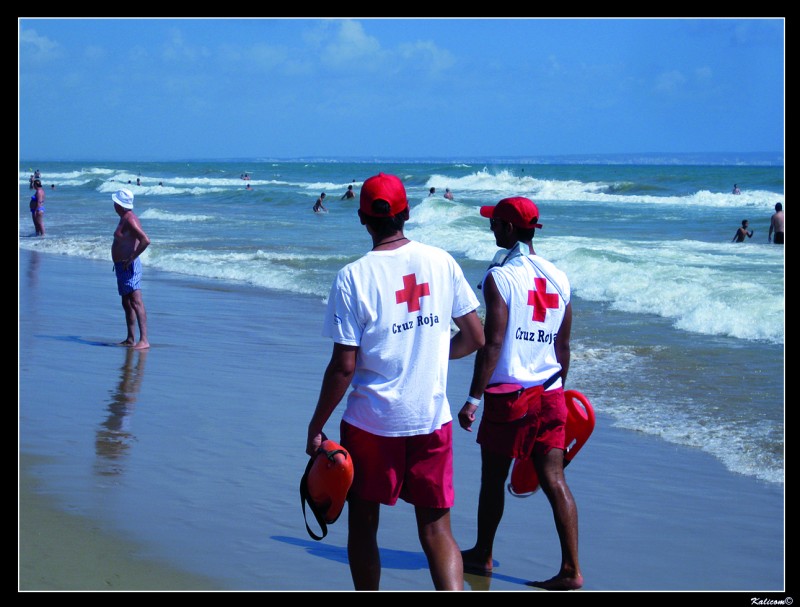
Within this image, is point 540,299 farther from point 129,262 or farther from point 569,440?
point 129,262

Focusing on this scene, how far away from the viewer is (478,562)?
4.26 m

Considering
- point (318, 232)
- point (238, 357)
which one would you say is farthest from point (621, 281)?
point (318, 232)

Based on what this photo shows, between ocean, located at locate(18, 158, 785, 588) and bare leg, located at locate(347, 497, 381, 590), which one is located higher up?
ocean, located at locate(18, 158, 785, 588)

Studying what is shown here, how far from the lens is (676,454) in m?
6.14

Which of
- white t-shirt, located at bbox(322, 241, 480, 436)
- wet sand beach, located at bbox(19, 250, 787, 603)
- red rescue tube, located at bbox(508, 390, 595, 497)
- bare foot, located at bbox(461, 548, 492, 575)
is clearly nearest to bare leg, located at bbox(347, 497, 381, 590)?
white t-shirt, located at bbox(322, 241, 480, 436)

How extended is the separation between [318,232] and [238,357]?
17.3 m

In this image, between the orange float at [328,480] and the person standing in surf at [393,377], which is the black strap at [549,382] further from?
the orange float at [328,480]

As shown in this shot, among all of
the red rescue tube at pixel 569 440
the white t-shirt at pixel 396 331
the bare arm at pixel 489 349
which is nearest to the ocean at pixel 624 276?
the red rescue tube at pixel 569 440

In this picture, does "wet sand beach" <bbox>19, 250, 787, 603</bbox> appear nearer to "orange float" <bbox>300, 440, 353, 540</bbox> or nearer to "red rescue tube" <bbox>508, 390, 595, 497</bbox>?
"red rescue tube" <bbox>508, 390, 595, 497</bbox>

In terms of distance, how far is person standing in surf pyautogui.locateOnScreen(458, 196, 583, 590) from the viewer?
408cm

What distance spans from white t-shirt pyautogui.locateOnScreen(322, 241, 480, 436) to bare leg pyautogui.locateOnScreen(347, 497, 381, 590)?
295mm

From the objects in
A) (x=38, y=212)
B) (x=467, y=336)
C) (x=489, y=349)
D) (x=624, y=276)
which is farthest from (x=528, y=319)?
(x=38, y=212)

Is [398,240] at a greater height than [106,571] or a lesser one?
greater

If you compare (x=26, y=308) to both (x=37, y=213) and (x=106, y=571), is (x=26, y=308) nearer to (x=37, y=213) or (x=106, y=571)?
(x=106, y=571)
